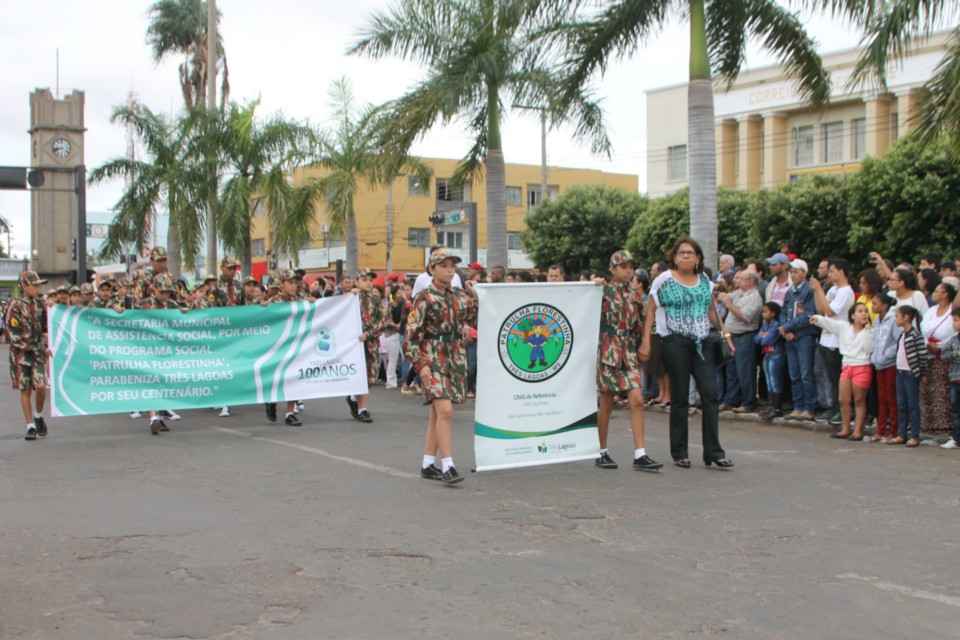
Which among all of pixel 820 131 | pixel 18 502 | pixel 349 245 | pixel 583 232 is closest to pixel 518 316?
pixel 18 502

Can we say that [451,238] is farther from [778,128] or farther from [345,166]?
[345,166]

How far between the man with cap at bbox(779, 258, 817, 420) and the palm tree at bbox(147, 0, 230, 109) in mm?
36067

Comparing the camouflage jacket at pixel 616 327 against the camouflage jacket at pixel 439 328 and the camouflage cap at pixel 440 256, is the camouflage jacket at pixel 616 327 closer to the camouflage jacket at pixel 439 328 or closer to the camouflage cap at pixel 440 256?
the camouflage jacket at pixel 439 328

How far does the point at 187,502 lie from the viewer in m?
7.65

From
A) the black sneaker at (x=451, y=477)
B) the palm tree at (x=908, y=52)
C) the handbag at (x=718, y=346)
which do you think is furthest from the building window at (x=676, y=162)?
the black sneaker at (x=451, y=477)

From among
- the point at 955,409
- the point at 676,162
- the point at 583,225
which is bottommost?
the point at 955,409

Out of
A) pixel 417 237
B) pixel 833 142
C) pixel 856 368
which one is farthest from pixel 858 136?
pixel 856 368

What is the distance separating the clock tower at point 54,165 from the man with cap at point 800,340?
181 feet

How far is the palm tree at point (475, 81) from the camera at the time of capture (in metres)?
19.8

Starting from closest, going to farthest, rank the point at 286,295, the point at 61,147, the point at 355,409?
1. the point at 355,409
2. the point at 286,295
3. the point at 61,147

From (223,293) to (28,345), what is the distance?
3.16 meters

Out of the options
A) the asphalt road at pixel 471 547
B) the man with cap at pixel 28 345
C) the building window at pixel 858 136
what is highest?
the building window at pixel 858 136

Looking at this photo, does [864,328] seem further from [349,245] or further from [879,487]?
[349,245]

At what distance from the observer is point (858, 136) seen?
5084 centimetres
